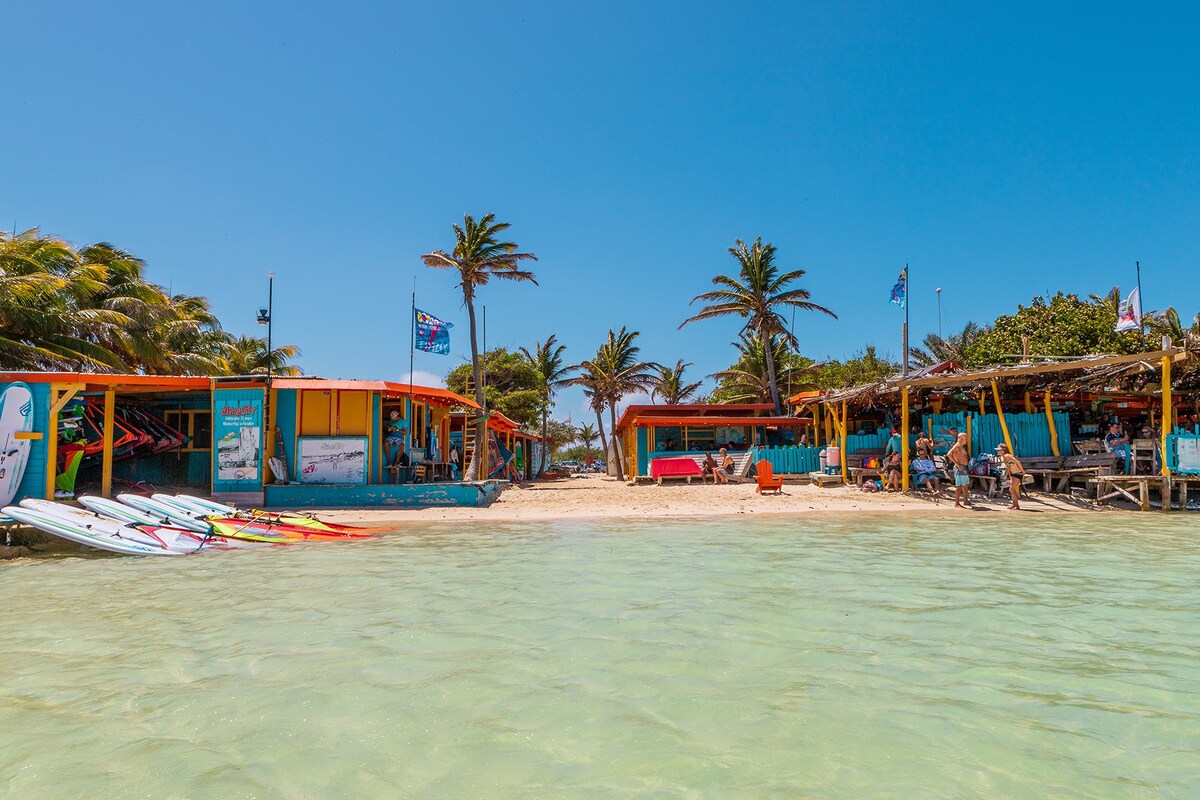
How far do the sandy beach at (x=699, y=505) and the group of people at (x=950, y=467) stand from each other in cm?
35

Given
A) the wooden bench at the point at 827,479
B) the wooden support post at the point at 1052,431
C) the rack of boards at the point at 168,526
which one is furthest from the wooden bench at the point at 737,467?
the rack of boards at the point at 168,526

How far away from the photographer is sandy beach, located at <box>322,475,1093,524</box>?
15.5m

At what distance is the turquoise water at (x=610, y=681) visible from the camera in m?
3.35

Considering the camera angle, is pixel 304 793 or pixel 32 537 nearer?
pixel 304 793

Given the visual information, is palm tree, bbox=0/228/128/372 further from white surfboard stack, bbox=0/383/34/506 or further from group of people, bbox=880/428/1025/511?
group of people, bbox=880/428/1025/511

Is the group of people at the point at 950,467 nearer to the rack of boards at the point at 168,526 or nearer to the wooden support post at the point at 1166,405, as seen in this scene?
the wooden support post at the point at 1166,405

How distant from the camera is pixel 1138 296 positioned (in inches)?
674

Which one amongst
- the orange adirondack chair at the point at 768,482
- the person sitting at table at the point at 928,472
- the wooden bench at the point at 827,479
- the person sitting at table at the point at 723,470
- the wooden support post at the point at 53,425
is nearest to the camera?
the wooden support post at the point at 53,425

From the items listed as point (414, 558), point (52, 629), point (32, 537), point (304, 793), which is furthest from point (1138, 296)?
point (32, 537)

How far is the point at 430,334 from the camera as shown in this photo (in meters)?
18.7

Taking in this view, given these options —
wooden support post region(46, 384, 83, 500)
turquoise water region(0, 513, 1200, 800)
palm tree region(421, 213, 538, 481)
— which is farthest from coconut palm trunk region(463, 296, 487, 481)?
turquoise water region(0, 513, 1200, 800)

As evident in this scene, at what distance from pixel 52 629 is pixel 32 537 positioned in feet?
25.5

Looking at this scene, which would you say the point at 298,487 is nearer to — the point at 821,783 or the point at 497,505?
the point at 497,505

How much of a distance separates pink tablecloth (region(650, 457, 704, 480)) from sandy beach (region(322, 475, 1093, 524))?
134 inches
